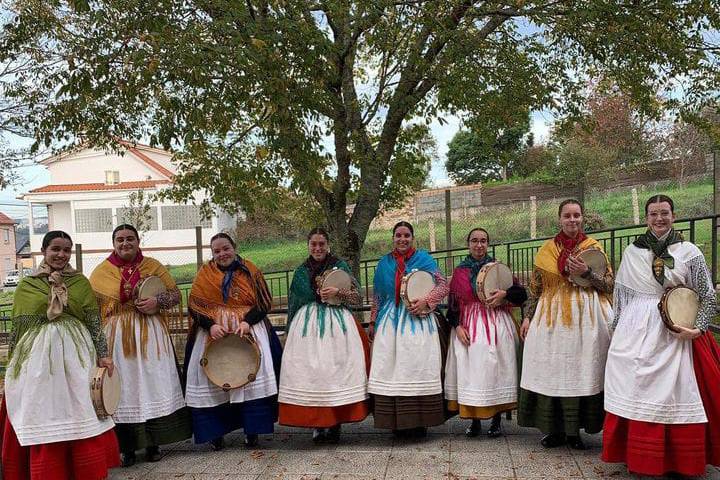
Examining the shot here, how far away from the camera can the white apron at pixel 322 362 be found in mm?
4215

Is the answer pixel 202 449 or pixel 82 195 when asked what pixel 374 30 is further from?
pixel 82 195

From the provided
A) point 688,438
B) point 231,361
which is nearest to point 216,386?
point 231,361

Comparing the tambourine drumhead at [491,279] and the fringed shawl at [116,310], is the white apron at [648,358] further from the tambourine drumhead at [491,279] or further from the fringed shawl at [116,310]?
the fringed shawl at [116,310]

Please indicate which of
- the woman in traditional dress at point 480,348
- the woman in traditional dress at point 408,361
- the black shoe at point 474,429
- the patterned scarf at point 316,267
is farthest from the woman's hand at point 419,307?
the black shoe at point 474,429

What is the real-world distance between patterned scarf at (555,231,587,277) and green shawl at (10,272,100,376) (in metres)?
3.07

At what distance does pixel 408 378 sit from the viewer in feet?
13.8

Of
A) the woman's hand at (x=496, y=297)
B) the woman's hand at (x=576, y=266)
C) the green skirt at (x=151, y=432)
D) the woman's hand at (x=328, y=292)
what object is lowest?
the green skirt at (x=151, y=432)

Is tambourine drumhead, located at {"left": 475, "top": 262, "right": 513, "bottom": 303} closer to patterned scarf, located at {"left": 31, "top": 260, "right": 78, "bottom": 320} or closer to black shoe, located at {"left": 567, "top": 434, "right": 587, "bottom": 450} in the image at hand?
black shoe, located at {"left": 567, "top": 434, "right": 587, "bottom": 450}

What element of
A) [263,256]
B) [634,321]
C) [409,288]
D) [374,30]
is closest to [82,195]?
[263,256]

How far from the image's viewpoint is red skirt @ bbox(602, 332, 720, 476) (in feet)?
10.7

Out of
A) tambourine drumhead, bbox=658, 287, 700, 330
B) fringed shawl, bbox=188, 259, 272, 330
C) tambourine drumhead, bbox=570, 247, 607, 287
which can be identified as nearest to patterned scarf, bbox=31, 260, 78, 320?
fringed shawl, bbox=188, 259, 272, 330

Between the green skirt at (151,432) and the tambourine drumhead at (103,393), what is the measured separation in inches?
19.0

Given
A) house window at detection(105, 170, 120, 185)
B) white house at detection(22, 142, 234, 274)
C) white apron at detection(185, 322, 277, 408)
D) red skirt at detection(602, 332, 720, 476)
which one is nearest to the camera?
red skirt at detection(602, 332, 720, 476)

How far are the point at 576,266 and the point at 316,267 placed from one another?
1.85 m
